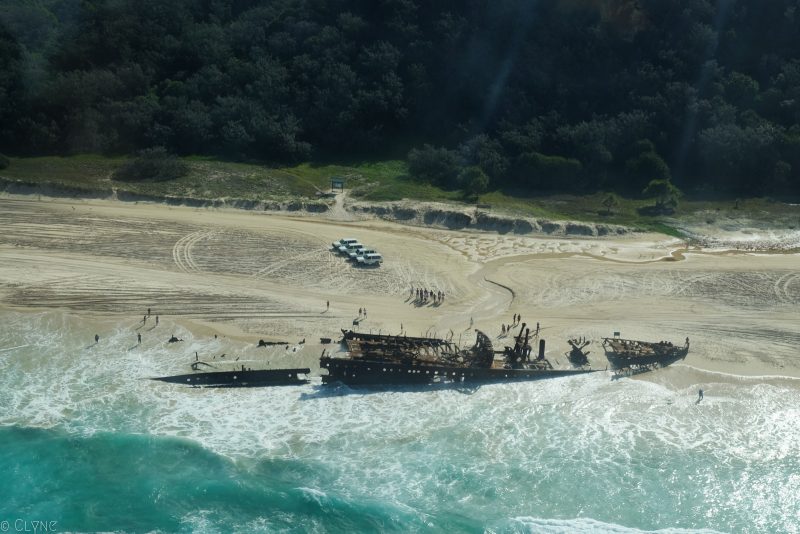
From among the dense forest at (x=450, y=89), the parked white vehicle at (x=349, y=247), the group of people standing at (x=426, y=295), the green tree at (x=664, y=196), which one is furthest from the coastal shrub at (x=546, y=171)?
the group of people standing at (x=426, y=295)

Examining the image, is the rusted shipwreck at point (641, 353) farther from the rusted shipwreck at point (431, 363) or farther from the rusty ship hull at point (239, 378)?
the rusty ship hull at point (239, 378)

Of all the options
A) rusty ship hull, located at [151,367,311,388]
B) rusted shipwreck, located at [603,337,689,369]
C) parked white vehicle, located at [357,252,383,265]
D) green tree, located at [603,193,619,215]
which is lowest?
rusty ship hull, located at [151,367,311,388]

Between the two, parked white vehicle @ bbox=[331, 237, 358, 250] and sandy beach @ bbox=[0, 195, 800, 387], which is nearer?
sandy beach @ bbox=[0, 195, 800, 387]

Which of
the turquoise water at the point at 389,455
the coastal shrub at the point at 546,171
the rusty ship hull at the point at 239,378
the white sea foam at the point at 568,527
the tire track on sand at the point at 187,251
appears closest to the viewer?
the white sea foam at the point at 568,527

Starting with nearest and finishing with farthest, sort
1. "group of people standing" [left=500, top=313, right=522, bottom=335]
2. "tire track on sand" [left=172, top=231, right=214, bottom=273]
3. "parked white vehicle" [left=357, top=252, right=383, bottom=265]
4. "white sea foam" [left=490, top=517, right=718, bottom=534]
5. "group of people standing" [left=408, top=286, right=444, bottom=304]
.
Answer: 1. "white sea foam" [left=490, top=517, right=718, bottom=534]
2. "group of people standing" [left=500, top=313, right=522, bottom=335]
3. "group of people standing" [left=408, top=286, right=444, bottom=304]
4. "tire track on sand" [left=172, top=231, right=214, bottom=273]
5. "parked white vehicle" [left=357, top=252, right=383, bottom=265]

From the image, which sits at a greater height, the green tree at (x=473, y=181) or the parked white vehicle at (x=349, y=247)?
the green tree at (x=473, y=181)

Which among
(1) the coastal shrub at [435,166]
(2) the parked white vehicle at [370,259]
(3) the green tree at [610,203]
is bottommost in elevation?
(2) the parked white vehicle at [370,259]

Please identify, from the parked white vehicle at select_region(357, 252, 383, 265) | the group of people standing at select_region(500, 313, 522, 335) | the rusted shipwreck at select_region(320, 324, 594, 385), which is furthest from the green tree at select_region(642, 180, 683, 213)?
the rusted shipwreck at select_region(320, 324, 594, 385)

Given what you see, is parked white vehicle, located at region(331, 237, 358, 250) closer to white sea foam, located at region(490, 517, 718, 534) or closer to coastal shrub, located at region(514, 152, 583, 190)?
coastal shrub, located at region(514, 152, 583, 190)

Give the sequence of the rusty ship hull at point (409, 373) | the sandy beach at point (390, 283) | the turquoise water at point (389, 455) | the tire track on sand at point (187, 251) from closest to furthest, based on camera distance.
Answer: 1. the turquoise water at point (389, 455)
2. the rusty ship hull at point (409, 373)
3. the sandy beach at point (390, 283)
4. the tire track on sand at point (187, 251)
